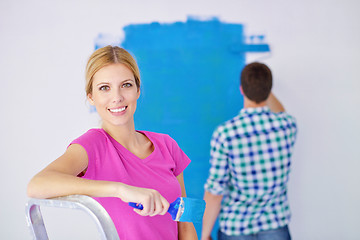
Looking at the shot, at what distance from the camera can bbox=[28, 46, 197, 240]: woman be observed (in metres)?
0.98

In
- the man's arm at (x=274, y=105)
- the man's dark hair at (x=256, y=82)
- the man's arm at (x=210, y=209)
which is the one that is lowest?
the man's arm at (x=210, y=209)

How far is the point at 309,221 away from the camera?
7.15 feet

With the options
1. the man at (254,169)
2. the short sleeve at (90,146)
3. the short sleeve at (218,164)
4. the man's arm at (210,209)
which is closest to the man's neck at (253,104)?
the man at (254,169)

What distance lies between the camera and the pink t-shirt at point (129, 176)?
3.23ft

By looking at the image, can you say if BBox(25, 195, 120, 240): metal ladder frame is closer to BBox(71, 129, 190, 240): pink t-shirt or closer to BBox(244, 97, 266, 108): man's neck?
BBox(71, 129, 190, 240): pink t-shirt

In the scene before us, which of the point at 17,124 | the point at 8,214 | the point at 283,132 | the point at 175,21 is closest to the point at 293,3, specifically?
the point at 175,21

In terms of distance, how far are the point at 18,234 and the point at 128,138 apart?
4.97 ft

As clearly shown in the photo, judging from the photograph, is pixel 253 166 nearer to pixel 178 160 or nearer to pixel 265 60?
pixel 178 160

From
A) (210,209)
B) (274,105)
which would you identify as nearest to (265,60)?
(274,105)

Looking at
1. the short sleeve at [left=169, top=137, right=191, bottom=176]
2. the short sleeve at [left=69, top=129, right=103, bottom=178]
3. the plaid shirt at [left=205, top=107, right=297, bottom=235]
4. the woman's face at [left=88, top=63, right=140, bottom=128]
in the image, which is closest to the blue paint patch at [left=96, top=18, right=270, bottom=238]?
the plaid shirt at [left=205, top=107, right=297, bottom=235]

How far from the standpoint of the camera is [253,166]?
1590mm

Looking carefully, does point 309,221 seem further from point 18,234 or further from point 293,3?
point 18,234

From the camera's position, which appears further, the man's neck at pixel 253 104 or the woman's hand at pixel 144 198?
the man's neck at pixel 253 104

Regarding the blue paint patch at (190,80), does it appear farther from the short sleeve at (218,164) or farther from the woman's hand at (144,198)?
the woman's hand at (144,198)
